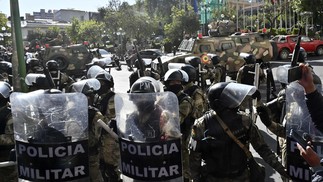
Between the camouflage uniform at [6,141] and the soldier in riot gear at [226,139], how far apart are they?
163 cm

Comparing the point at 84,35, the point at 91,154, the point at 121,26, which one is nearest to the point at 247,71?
the point at 91,154

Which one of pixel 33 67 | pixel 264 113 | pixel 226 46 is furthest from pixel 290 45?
pixel 264 113

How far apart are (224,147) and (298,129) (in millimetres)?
516

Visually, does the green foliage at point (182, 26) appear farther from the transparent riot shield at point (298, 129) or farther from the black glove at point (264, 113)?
the transparent riot shield at point (298, 129)

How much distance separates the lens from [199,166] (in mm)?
3062

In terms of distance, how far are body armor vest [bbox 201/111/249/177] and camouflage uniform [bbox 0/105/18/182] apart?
5.68ft

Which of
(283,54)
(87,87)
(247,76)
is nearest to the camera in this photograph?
(87,87)

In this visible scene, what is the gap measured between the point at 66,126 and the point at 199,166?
101 cm

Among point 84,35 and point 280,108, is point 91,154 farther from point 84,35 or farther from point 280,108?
point 84,35

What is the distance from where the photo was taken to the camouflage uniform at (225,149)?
2.91 meters

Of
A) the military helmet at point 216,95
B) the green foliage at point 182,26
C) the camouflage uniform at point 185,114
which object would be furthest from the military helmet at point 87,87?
the green foliage at point 182,26

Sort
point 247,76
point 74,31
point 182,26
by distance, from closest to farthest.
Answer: point 247,76, point 182,26, point 74,31

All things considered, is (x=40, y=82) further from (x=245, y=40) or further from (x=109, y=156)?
(x=245, y=40)

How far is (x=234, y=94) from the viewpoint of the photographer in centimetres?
289
